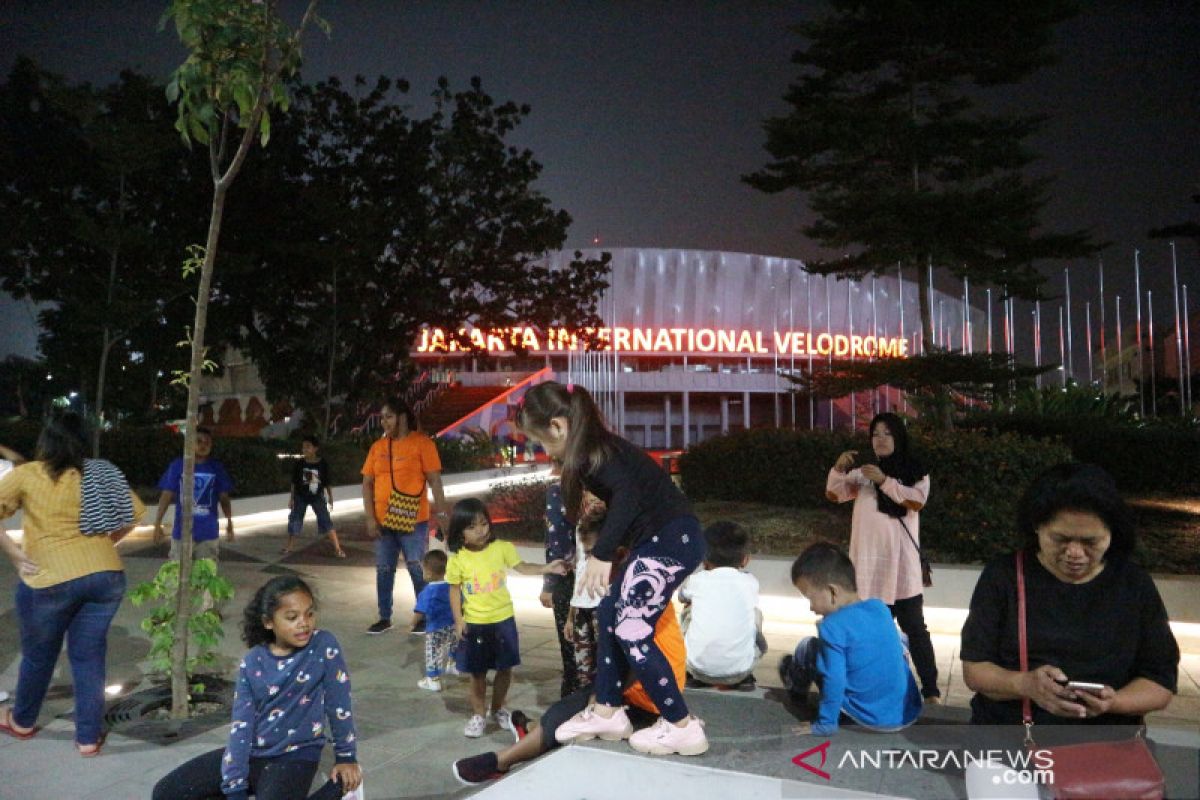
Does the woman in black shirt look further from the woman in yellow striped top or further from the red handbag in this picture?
the woman in yellow striped top

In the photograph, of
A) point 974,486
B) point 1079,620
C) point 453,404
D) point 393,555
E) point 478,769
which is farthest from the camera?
point 453,404

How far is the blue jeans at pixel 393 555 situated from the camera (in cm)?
689

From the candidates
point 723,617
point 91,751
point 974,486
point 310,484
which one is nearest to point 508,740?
point 723,617

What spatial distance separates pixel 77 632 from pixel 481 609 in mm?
1922

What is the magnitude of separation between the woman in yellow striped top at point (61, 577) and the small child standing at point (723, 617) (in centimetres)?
296

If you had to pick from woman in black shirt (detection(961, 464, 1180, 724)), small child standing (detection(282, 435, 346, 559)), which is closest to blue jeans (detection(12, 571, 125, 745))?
woman in black shirt (detection(961, 464, 1180, 724))

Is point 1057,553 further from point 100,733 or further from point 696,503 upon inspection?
point 696,503

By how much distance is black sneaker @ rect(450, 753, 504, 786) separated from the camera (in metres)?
3.64

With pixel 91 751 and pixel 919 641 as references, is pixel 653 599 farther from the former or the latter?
pixel 91 751

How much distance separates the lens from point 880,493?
516 centimetres

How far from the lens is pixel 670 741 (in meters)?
3.36

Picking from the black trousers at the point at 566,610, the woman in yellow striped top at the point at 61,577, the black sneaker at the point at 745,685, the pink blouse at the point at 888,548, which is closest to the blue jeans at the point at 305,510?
the woman in yellow striped top at the point at 61,577

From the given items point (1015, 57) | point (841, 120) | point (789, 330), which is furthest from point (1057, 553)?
point (789, 330)

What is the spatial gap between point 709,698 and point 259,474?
1577 centimetres
